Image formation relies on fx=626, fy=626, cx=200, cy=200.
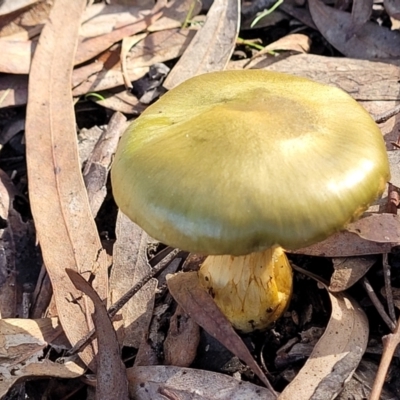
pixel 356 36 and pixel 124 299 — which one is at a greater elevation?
pixel 356 36

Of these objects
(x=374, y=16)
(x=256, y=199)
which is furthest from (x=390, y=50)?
(x=256, y=199)

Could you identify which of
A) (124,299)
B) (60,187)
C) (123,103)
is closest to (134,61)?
(123,103)

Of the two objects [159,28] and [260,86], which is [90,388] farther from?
[159,28]

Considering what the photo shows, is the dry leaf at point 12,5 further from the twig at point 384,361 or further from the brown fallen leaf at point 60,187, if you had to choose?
the twig at point 384,361

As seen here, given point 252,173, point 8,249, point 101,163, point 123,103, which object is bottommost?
point 8,249

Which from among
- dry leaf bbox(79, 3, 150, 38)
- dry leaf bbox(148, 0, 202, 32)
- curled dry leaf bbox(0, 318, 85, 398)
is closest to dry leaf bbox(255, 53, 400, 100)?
dry leaf bbox(148, 0, 202, 32)

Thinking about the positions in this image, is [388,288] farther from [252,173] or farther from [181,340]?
[252,173]

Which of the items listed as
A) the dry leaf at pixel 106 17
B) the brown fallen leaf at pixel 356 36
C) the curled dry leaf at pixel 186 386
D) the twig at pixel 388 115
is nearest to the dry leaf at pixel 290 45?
the brown fallen leaf at pixel 356 36
